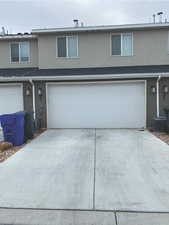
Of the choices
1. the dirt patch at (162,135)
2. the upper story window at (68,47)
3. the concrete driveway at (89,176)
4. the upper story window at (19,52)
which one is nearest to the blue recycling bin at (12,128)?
the concrete driveway at (89,176)

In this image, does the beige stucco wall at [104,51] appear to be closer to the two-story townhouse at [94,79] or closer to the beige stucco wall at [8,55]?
the two-story townhouse at [94,79]

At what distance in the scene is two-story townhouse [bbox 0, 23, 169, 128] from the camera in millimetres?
10991

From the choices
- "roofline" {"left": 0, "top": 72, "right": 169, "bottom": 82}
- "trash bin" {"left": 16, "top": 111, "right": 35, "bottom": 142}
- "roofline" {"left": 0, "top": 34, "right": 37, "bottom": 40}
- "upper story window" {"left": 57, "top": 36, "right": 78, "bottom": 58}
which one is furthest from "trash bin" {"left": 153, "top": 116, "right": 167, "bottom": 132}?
"roofline" {"left": 0, "top": 34, "right": 37, "bottom": 40}

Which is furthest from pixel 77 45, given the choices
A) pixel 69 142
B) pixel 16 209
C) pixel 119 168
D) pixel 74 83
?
pixel 16 209

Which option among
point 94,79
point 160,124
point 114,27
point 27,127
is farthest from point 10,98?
point 160,124

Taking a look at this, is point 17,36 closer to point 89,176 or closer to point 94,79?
point 94,79

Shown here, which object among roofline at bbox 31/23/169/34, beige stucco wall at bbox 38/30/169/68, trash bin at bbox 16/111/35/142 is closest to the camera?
trash bin at bbox 16/111/35/142

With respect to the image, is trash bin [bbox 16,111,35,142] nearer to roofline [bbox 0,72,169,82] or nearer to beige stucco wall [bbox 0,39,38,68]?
roofline [bbox 0,72,169,82]

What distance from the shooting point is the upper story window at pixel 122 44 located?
40.9ft

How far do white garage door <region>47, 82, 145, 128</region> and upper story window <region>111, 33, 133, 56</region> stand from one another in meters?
2.29

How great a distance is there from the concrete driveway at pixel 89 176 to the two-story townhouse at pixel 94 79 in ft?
10.2

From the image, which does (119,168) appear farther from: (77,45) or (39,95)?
(77,45)

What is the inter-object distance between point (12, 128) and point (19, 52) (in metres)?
7.30

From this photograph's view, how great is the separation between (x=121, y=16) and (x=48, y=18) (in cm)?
505
